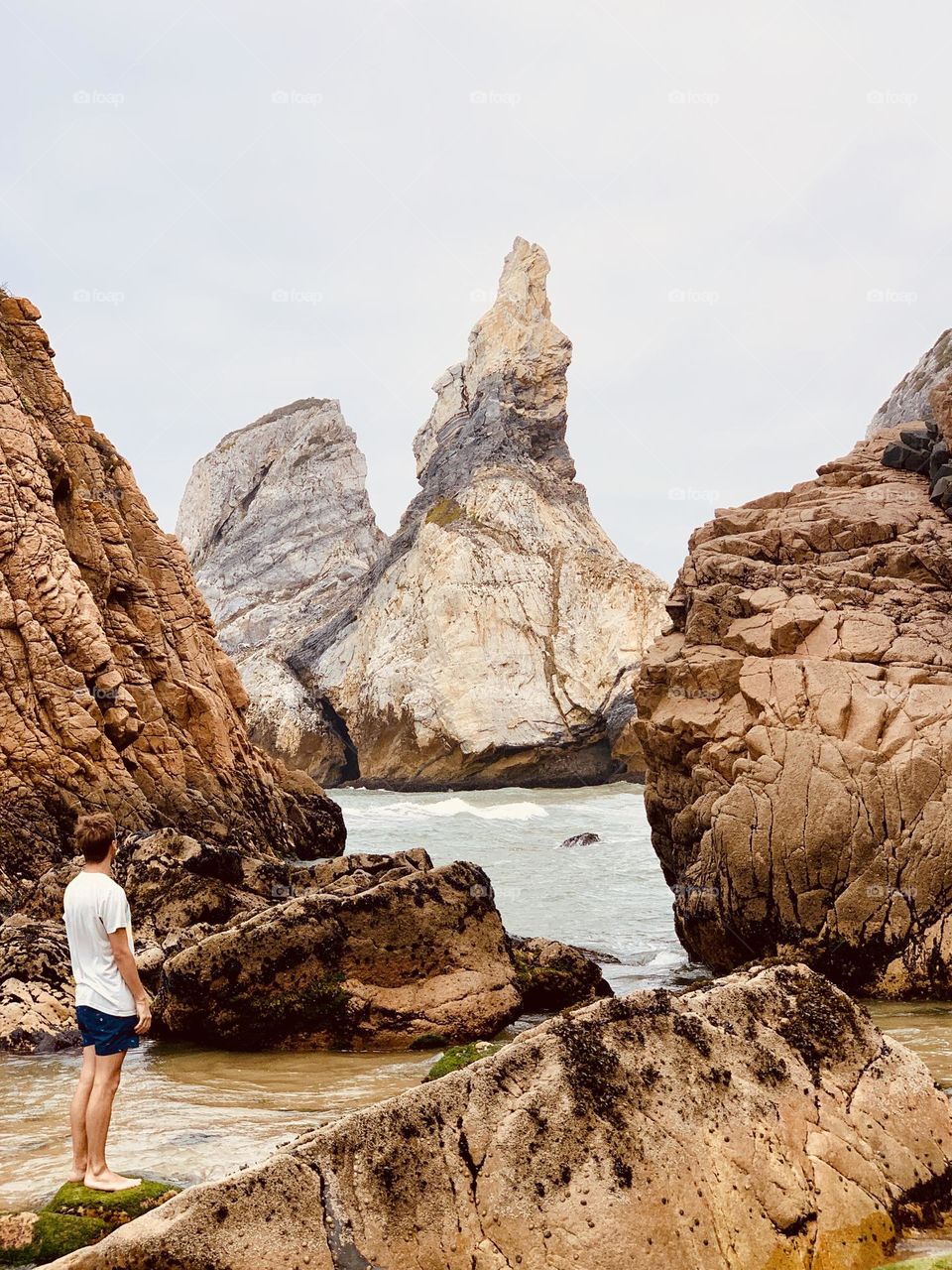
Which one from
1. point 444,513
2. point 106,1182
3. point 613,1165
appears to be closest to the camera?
point 613,1165

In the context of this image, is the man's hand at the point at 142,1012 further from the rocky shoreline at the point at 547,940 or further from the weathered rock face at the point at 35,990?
the weathered rock face at the point at 35,990

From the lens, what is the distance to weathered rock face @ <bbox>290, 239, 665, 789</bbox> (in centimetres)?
4850

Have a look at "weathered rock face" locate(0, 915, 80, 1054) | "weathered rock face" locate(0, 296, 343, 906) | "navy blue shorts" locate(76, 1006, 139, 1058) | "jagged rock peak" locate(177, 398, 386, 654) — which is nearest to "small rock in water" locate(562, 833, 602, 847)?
"weathered rock face" locate(0, 296, 343, 906)

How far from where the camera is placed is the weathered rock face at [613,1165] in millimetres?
3627

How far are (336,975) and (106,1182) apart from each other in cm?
438

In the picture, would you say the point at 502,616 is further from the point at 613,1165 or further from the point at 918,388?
the point at 613,1165

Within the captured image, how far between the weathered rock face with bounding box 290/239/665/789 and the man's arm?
3969 cm

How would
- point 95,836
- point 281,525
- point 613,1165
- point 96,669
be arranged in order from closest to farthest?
point 613,1165
point 95,836
point 96,669
point 281,525

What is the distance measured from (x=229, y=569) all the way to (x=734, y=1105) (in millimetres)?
69407

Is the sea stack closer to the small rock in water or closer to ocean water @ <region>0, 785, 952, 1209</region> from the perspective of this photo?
ocean water @ <region>0, 785, 952, 1209</region>

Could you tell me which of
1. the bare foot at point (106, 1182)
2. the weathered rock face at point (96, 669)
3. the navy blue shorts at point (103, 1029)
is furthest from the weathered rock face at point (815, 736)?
the weathered rock face at point (96, 669)

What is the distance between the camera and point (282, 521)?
236 ft

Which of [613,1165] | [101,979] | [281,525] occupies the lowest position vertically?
[613,1165]

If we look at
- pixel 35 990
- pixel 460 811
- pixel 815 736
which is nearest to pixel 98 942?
pixel 35 990
